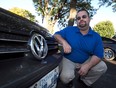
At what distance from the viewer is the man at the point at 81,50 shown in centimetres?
390

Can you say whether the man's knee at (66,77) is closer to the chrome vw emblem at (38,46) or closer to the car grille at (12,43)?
the chrome vw emblem at (38,46)

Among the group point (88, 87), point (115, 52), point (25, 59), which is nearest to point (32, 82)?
point (25, 59)

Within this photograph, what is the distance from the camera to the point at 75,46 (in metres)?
4.00

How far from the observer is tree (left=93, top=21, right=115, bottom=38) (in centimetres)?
3628

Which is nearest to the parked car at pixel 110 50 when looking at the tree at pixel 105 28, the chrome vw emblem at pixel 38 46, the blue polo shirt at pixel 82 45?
the blue polo shirt at pixel 82 45

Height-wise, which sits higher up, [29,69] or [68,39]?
[68,39]

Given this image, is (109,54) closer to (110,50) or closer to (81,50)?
(110,50)

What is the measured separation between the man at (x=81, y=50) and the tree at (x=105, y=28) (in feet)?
106

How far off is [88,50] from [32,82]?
6.54ft

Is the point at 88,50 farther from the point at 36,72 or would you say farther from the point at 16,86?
the point at 16,86

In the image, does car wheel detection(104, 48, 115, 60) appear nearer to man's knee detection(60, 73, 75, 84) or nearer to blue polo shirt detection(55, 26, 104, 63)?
blue polo shirt detection(55, 26, 104, 63)

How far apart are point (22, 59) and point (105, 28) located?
34824 mm

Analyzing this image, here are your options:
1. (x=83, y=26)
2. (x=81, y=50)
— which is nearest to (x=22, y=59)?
(x=81, y=50)

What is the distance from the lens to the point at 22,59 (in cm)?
238
